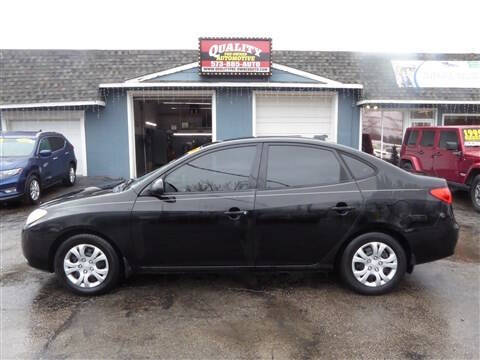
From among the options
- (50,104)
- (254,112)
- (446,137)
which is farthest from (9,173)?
(446,137)

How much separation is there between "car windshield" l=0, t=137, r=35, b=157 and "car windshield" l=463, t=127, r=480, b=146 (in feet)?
31.8

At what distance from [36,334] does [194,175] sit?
1.96 metres

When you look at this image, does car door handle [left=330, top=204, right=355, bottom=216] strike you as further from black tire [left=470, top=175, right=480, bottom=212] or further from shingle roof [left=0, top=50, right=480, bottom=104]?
shingle roof [left=0, top=50, right=480, bottom=104]

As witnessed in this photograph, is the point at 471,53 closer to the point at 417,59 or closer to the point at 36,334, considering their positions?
the point at 417,59

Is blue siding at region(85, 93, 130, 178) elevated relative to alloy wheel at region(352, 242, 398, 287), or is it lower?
elevated

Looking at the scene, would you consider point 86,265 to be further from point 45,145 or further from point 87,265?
point 45,145

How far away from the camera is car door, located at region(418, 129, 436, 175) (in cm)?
942

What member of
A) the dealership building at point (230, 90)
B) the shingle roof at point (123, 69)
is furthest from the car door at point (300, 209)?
the shingle roof at point (123, 69)

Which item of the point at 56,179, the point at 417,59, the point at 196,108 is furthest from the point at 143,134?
the point at 417,59

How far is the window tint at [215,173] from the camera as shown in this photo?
396cm

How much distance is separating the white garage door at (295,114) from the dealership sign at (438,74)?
2485 mm

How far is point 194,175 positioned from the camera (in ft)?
13.1

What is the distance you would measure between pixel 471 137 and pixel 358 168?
5779 millimetres

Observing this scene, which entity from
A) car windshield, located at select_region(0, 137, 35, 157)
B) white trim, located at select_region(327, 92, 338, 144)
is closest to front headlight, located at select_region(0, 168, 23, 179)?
car windshield, located at select_region(0, 137, 35, 157)
